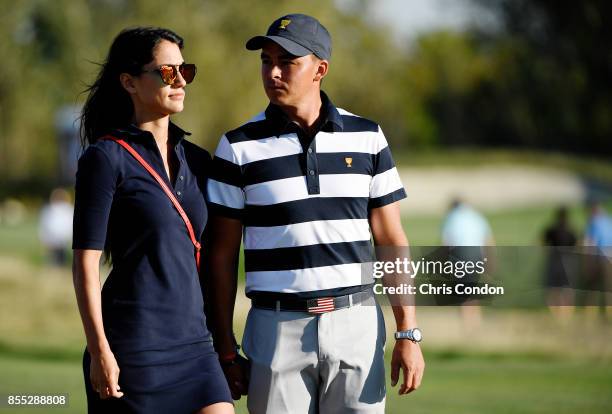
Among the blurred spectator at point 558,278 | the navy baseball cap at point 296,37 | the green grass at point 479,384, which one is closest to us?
the navy baseball cap at point 296,37

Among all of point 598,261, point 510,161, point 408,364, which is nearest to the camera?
point 408,364

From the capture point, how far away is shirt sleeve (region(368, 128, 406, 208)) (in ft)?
12.8

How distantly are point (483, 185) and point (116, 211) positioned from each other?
1729 inches

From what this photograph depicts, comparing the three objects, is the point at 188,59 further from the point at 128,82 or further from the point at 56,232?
the point at 128,82

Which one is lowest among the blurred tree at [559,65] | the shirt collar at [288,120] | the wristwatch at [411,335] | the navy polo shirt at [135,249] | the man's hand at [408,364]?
the man's hand at [408,364]

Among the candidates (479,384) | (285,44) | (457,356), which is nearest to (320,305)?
(285,44)

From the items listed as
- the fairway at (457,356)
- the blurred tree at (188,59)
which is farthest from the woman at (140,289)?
the blurred tree at (188,59)

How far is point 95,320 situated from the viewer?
3404 mm

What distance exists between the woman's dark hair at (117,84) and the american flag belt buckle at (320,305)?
0.94 m

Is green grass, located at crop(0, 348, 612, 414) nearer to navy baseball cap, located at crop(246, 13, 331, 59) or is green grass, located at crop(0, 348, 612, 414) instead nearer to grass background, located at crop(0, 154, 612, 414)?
grass background, located at crop(0, 154, 612, 414)

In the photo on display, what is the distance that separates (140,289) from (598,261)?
630cm

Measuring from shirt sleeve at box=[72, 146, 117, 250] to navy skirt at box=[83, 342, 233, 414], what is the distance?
0.40 metres

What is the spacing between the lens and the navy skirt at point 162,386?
3.52 metres

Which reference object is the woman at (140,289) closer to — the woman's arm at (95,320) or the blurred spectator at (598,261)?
the woman's arm at (95,320)
